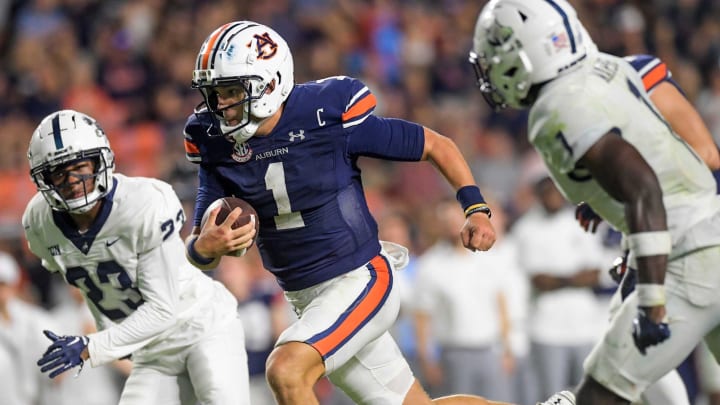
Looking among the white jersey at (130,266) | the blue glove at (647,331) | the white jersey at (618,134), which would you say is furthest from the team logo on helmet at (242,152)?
the blue glove at (647,331)

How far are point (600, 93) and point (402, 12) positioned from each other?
8059 millimetres

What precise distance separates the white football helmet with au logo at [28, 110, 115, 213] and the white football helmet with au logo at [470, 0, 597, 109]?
5.82 ft

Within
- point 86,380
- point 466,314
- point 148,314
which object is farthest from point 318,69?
point 148,314

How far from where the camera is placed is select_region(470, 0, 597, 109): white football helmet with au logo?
428cm

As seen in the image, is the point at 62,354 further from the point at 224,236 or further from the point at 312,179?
the point at 312,179

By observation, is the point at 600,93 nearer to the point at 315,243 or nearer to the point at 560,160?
the point at 560,160

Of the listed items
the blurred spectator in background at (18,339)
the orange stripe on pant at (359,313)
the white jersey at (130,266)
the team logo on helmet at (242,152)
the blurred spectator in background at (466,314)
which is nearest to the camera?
the orange stripe on pant at (359,313)

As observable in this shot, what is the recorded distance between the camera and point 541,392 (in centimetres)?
890

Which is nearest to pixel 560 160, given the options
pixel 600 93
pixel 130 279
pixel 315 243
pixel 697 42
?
pixel 600 93

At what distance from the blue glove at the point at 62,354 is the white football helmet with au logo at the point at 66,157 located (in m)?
0.55

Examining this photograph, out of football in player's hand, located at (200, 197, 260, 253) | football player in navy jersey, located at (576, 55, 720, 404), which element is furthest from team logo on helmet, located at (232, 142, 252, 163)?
football player in navy jersey, located at (576, 55, 720, 404)

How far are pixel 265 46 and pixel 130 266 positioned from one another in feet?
3.63

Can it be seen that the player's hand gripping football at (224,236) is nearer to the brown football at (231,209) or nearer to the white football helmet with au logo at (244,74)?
Result: the brown football at (231,209)

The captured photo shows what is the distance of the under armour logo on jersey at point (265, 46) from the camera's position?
4.92 meters
